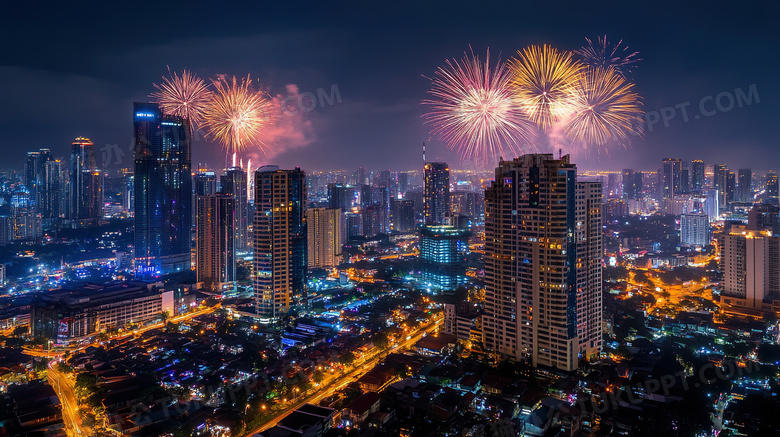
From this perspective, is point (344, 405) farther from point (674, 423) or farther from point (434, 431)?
point (674, 423)

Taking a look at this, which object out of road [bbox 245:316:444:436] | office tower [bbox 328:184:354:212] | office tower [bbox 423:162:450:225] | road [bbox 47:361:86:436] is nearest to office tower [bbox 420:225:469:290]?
road [bbox 245:316:444:436]

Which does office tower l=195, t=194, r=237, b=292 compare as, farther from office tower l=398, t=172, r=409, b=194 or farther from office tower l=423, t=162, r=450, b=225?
office tower l=398, t=172, r=409, b=194

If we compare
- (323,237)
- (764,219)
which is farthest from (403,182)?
(764,219)

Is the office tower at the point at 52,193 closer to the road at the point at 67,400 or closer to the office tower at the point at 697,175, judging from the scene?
the road at the point at 67,400

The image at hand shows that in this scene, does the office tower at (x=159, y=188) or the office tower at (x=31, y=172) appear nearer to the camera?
the office tower at (x=159, y=188)

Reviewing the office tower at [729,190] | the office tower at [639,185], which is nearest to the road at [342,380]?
the office tower at [729,190]

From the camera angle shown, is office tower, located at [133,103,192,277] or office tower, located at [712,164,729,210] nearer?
office tower, located at [133,103,192,277]
